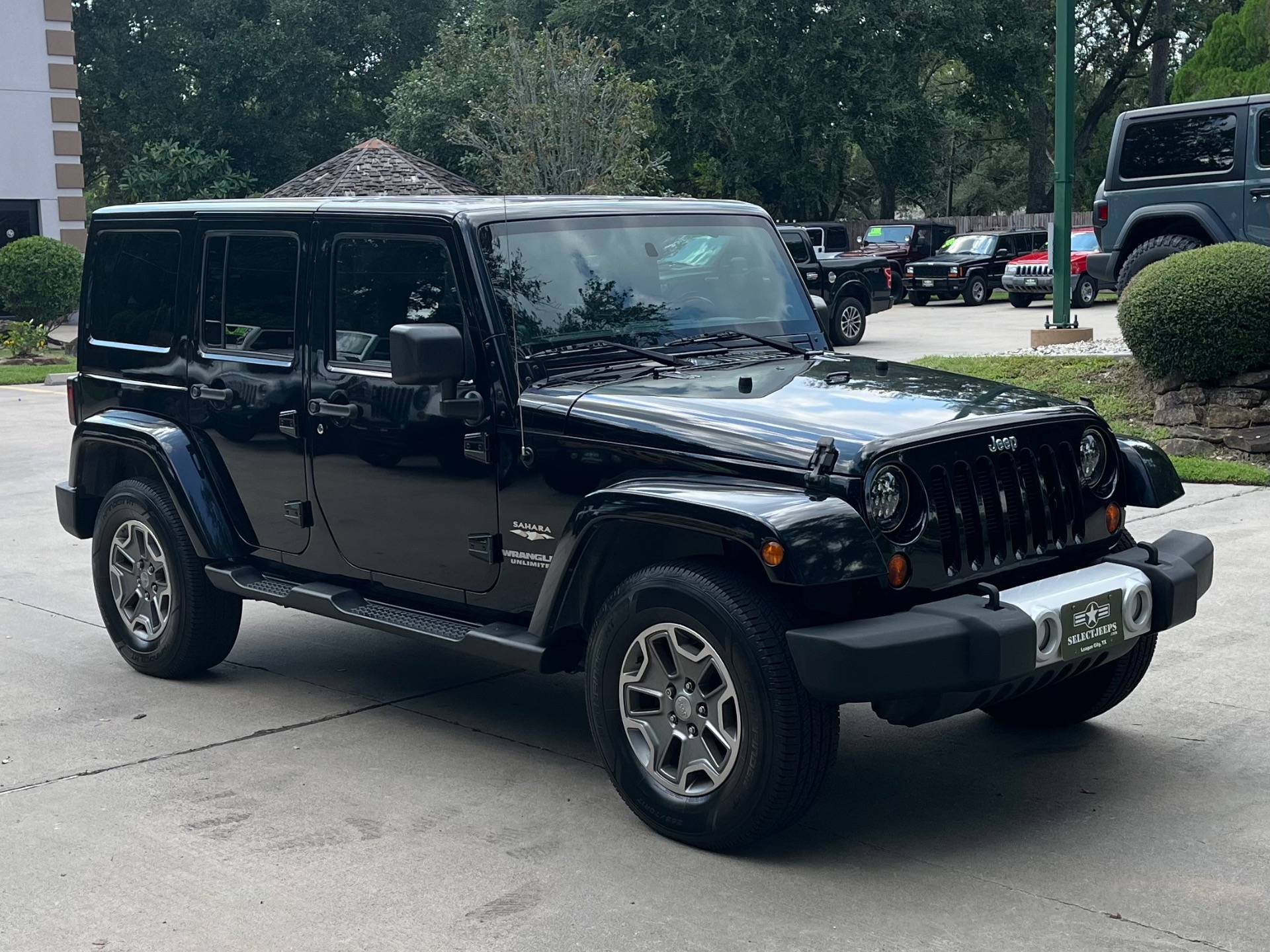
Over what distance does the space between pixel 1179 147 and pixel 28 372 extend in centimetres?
1575

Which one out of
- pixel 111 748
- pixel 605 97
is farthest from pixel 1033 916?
pixel 605 97

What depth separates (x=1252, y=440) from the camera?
11.5m

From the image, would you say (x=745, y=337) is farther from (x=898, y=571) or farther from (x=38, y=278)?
(x=38, y=278)

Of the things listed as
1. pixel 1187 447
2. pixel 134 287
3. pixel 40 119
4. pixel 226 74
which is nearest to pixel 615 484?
pixel 134 287

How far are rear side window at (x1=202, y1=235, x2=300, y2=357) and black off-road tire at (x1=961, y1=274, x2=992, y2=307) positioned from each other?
28.2 m

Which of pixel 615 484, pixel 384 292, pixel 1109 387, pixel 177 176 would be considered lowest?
pixel 1109 387

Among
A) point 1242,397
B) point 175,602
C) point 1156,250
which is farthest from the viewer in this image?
point 1156,250

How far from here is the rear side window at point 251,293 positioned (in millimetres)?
5945

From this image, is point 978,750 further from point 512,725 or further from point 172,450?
point 172,450

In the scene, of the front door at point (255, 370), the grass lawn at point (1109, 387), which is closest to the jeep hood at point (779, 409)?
the front door at point (255, 370)

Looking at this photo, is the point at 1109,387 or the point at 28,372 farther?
the point at 28,372

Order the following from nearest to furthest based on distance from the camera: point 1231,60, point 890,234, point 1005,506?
point 1005,506, point 1231,60, point 890,234

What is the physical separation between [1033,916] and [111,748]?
3361 millimetres

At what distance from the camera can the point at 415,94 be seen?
1603 inches
